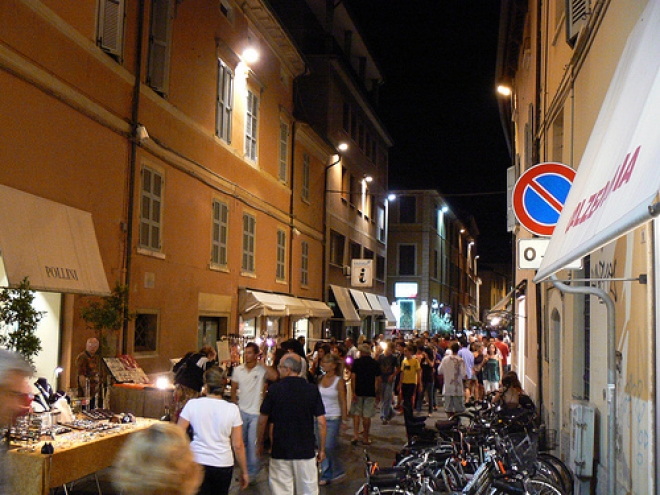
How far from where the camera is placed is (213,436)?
6969 millimetres

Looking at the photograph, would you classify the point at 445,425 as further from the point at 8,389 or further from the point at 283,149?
the point at 283,149

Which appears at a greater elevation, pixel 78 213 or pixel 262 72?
pixel 262 72

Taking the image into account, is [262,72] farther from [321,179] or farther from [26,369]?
[26,369]

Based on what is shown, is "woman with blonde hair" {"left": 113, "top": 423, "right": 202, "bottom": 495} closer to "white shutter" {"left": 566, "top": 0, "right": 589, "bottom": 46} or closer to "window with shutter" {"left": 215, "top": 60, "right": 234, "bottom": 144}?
"white shutter" {"left": 566, "top": 0, "right": 589, "bottom": 46}

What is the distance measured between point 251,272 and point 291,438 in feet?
45.2

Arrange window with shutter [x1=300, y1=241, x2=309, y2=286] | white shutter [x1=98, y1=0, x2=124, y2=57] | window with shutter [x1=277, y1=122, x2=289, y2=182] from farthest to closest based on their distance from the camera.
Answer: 1. window with shutter [x1=300, y1=241, x2=309, y2=286]
2. window with shutter [x1=277, y1=122, x2=289, y2=182]
3. white shutter [x1=98, y1=0, x2=124, y2=57]

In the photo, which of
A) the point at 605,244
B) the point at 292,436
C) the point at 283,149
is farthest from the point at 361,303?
the point at 605,244

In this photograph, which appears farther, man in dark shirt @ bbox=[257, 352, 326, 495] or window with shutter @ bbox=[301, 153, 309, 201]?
window with shutter @ bbox=[301, 153, 309, 201]

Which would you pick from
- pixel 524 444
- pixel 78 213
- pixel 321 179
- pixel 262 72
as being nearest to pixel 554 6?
pixel 524 444

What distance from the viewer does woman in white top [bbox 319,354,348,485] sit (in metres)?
11.3

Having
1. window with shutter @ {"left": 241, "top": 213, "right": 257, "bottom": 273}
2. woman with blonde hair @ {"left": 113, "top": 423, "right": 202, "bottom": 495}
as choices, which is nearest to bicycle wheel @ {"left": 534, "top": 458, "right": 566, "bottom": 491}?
woman with blonde hair @ {"left": 113, "top": 423, "right": 202, "bottom": 495}

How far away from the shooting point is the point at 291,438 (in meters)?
7.88

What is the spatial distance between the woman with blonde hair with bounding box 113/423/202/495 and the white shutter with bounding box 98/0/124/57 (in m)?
11.0

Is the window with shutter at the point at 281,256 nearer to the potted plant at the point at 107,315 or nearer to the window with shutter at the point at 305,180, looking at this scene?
the window with shutter at the point at 305,180
